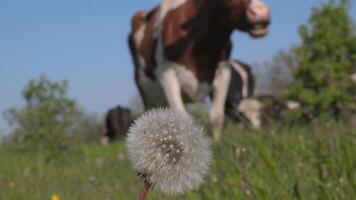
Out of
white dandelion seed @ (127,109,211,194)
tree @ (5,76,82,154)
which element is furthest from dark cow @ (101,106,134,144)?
white dandelion seed @ (127,109,211,194)

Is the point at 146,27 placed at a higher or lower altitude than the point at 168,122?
higher

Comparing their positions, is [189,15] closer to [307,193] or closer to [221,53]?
[221,53]

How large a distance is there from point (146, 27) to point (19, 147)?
346 centimetres

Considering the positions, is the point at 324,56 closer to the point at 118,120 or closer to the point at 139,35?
the point at 118,120

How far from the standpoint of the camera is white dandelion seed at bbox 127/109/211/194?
110 cm

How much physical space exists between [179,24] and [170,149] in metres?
5.40

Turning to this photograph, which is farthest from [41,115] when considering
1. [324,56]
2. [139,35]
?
[324,56]

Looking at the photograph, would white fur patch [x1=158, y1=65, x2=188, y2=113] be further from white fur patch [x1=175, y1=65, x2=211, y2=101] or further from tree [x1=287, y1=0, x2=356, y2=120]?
tree [x1=287, y1=0, x2=356, y2=120]

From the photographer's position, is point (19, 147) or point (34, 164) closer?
point (34, 164)

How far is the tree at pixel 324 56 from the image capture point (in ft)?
41.4

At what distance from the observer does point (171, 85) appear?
636 centimetres

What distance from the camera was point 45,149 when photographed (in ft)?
29.3

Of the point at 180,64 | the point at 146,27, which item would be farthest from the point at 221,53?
the point at 146,27

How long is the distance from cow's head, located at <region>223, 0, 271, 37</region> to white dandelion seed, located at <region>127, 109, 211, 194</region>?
4278 millimetres
